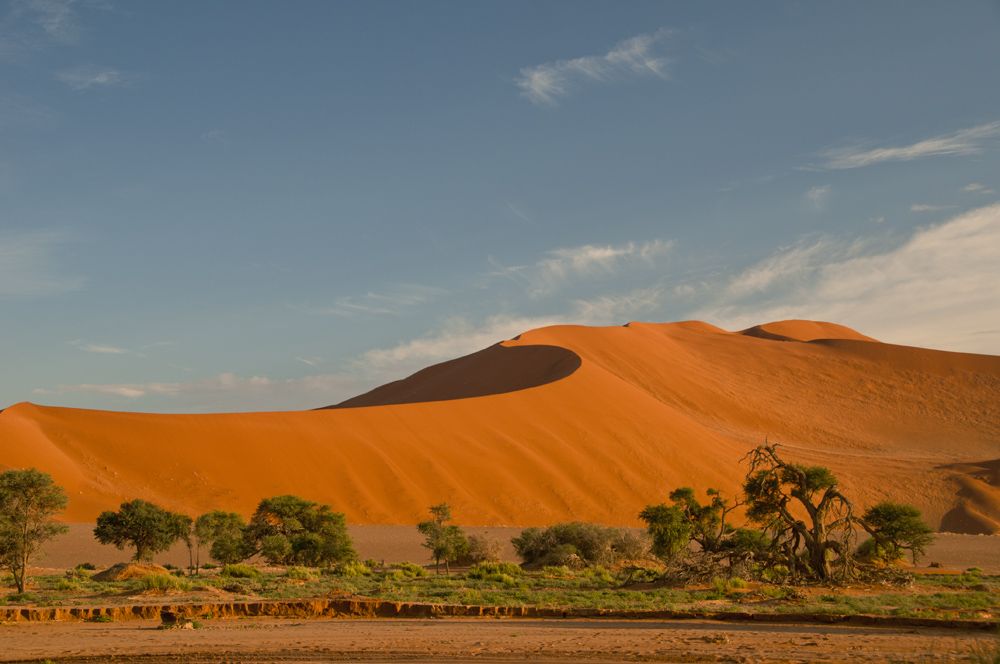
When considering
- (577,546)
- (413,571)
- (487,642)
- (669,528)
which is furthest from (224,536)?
(487,642)

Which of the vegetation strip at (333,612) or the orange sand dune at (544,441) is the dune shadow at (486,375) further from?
the vegetation strip at (333,612)

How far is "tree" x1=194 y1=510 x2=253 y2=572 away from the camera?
25250mm

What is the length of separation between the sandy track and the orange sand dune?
22.7 meters

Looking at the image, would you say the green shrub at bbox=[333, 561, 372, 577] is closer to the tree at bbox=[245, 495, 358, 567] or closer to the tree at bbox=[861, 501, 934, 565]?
the tree at bbox=[245, 495, 358, 567]

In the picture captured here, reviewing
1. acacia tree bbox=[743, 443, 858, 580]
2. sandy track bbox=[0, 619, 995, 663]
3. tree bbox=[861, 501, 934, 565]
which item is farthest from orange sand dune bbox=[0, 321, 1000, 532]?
sandy track bbox=[0, 619, 995, 663]

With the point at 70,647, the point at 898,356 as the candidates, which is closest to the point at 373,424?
the point at 70,647

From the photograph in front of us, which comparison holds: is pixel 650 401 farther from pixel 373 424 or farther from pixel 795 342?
pixel 795 342

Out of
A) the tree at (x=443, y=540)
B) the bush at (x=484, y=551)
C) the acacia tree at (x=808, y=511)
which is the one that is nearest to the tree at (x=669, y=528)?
the acacia tree at (x=808, y=511)

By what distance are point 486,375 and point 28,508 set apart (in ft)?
160

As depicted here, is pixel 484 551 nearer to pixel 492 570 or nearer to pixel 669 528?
pixel 492 570

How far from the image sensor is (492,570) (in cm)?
2223

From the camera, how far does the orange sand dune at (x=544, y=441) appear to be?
36156mm

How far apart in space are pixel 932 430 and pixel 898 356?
16678 mm

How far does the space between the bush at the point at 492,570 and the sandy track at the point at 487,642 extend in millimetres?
8814
